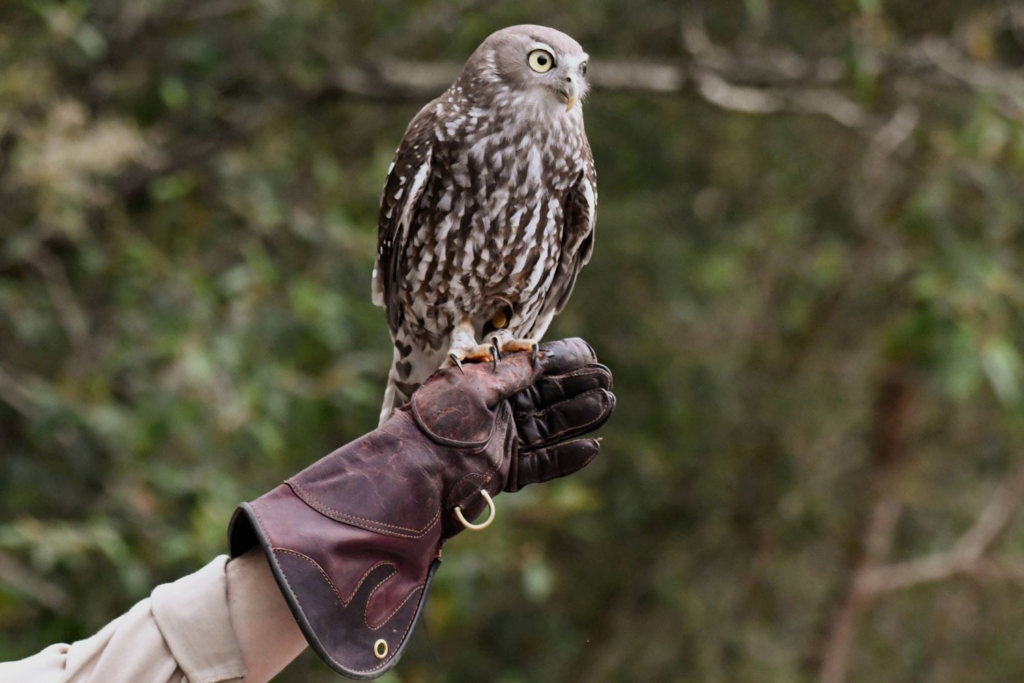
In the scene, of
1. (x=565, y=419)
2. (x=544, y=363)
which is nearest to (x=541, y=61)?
(x=544, y=363)

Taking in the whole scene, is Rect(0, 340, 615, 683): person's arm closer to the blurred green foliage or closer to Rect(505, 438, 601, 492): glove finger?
Rect(505, 438, 601, 492): glove finger

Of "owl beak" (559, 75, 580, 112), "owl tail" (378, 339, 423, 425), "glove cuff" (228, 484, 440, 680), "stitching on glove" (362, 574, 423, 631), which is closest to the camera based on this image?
"glove cuff" (228, 484, 440, 680)

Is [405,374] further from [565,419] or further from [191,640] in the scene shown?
[191,640]

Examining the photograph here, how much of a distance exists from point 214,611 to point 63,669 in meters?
0.25

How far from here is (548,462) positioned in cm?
276

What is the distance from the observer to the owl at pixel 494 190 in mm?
2984

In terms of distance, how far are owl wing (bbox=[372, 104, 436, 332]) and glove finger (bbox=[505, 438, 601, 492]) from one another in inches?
29.5

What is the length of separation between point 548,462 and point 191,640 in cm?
105

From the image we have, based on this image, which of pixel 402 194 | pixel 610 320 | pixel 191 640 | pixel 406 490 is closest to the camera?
pixel 191 640

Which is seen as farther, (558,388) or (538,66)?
(538,66)

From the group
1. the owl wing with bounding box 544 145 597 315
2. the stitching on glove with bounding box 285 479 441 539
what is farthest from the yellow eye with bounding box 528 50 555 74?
the stitching on glove with bounding box 285 479 441 539

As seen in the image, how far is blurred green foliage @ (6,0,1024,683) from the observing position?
4.23 metres

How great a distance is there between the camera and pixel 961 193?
556cm

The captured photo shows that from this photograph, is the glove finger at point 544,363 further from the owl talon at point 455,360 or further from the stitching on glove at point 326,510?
the stitching on glove at point 326,510
